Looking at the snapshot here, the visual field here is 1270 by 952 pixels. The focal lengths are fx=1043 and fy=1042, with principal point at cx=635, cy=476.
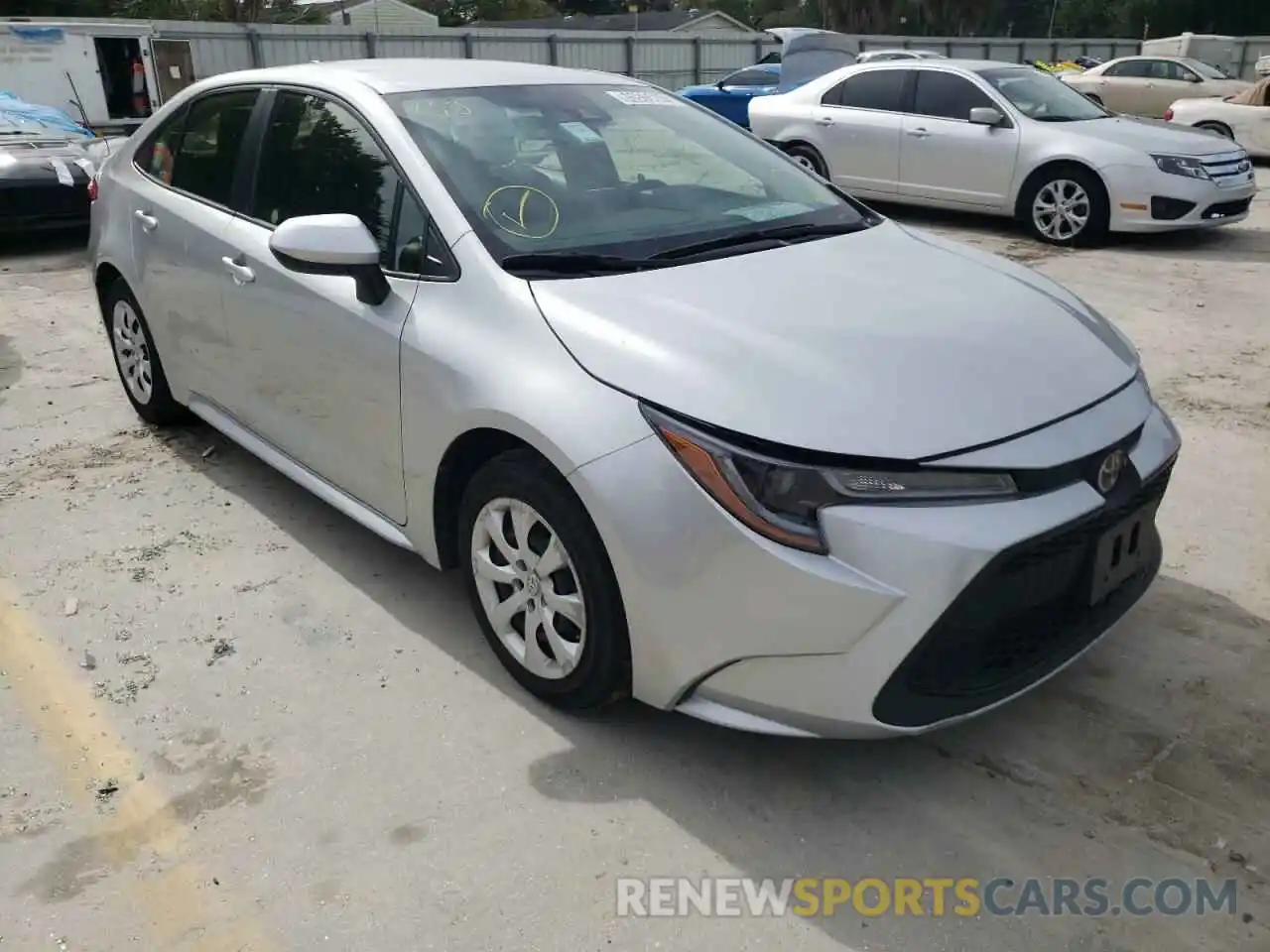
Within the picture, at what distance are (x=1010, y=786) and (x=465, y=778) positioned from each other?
4.45ft

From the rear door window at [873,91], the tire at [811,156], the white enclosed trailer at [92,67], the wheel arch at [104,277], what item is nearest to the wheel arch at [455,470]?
the wheel arch at [104,277]

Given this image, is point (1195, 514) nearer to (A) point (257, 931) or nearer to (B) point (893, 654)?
(B) point (893, 654)

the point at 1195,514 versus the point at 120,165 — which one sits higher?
the point at 120,165

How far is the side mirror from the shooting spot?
284cm

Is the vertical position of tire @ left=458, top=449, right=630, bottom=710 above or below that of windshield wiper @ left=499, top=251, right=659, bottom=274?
below

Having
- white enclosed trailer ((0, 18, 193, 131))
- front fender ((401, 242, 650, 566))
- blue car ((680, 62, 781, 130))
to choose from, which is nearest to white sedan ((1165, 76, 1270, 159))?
blue car ((680, 62, 781, 130))

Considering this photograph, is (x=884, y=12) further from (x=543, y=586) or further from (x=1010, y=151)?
(x=543, y=586)

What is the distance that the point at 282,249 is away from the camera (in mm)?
2910

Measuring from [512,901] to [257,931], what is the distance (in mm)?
536

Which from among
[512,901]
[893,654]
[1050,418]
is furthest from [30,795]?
[1050,418]

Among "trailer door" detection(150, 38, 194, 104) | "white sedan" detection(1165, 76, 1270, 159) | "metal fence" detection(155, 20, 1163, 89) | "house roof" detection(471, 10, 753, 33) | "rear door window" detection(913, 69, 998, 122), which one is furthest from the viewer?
"house roof" detection(471, 10, 753, 33)

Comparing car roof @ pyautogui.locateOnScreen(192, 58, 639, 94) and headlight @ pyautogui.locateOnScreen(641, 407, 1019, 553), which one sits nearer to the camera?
headlight @ pyautogui.locateOnScreen(641, 407, 1019, 553)

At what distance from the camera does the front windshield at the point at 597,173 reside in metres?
2.94

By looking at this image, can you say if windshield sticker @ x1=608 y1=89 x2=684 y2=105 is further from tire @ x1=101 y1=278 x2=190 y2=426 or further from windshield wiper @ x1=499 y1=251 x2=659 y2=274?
tire @ x1=101 y1=278 x2=190 y2=426
